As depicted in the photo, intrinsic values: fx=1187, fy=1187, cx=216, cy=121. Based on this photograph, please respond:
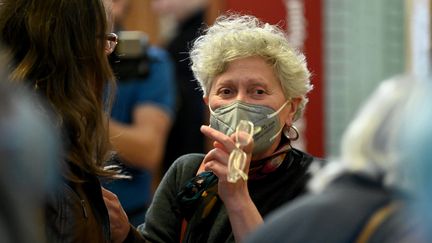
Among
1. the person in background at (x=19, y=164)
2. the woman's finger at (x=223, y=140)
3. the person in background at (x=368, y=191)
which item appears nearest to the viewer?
the person in background at (x=19, y=164)

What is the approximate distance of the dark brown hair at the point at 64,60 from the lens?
281 cm

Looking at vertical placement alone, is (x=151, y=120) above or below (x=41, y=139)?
below

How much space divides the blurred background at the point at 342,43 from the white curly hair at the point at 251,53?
3021 millimetres

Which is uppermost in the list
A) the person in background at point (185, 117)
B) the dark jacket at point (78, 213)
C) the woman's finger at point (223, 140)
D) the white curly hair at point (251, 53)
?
the white curly hair at point (251, 53)

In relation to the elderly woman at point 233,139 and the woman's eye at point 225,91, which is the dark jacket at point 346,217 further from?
the woman's eye at point 225,91

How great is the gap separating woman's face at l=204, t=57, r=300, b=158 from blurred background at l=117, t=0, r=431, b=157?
10.3 ft

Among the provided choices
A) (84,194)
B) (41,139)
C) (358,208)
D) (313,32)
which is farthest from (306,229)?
(313,32)

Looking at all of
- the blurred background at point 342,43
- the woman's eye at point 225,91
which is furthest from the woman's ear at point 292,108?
the blurred background at point 342,43

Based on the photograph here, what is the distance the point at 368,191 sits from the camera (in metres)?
1.97

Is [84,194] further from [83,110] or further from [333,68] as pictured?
[333,68]

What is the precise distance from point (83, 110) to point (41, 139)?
1.18 metres

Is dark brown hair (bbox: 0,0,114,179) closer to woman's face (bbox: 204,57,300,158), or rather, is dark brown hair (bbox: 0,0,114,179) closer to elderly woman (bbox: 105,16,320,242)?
elderly woman (bbox: 105,16,320,242)

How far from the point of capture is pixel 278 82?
3180 millimetres

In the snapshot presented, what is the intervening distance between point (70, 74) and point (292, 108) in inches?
26.6
